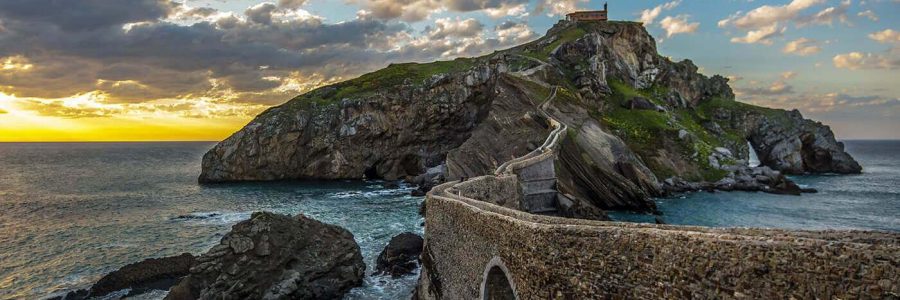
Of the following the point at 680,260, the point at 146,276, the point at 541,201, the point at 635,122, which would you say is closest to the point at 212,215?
the point at 146,276

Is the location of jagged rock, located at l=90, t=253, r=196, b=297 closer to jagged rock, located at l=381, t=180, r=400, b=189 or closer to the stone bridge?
the stone bridge

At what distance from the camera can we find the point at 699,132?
83.2 m

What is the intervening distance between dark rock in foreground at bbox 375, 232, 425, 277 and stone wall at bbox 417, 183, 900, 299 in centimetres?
1553

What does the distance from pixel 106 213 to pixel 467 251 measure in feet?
174

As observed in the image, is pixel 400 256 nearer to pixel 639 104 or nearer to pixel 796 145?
pixel 639 104

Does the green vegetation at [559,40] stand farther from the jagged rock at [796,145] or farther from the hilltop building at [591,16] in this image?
the jagged rock at [796,145]

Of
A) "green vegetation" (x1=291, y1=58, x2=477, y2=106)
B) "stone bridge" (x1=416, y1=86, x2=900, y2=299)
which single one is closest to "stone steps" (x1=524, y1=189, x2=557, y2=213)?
"stone bridge" (x1=416, y1=86, x2=900, y2=299)

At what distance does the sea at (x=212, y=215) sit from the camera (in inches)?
1341

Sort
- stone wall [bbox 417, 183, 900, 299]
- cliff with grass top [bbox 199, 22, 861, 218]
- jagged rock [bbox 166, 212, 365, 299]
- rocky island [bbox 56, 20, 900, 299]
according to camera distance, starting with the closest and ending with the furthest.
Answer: stone wall [bbox 417, 183, 900, 299] < rocky island [bbox 56, 20, 900, 299] < jagged rock [bbox 166, 212, 365, 299] < cliff with grass top [bbox 199, 22, 861, 218]

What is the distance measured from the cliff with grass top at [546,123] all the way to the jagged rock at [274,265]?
30.5m

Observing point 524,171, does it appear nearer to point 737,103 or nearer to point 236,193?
point 236,193

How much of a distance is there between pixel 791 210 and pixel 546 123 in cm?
2720

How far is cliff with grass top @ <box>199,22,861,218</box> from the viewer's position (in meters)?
66.8

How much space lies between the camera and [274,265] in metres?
26.9
